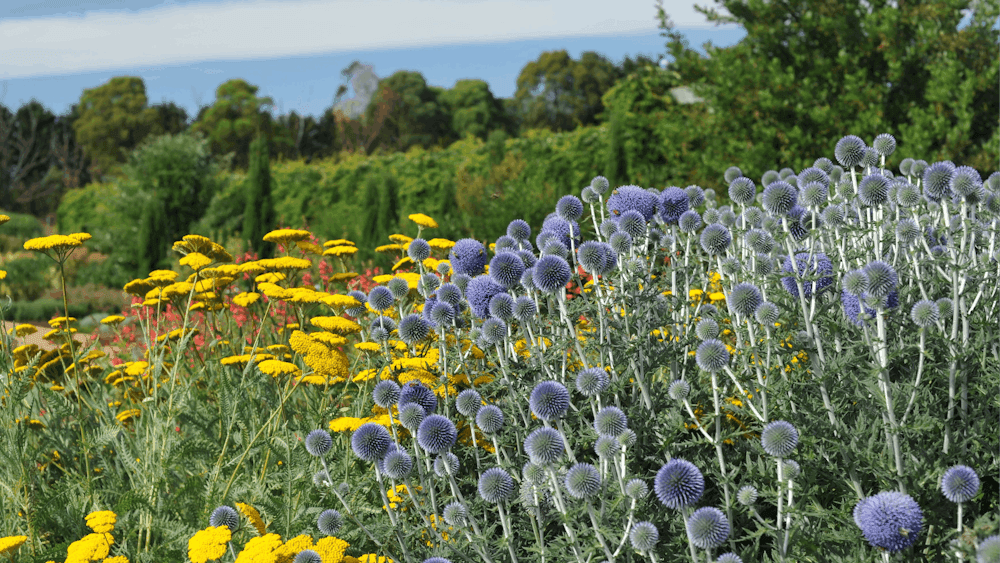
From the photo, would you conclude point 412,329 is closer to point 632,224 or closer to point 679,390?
point 632,224

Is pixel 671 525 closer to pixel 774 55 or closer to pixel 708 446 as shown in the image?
pixel 708 446

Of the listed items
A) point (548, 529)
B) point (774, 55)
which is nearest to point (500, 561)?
point (548, 529)

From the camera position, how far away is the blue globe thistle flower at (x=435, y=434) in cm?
252

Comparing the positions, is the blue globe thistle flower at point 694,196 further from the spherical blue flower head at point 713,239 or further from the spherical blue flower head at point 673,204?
the spherical blue flower head at point 713,239

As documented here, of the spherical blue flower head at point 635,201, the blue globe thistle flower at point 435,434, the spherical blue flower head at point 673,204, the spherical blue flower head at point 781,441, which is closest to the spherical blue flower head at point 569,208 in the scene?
the spherical blue flower head at point 635,201

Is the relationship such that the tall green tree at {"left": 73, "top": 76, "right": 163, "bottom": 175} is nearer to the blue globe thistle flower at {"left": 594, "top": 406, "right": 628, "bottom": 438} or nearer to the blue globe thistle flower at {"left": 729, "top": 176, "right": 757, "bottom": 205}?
the blue globe thistle flower at {"left": 729, "top": 176, "right": 757, "bottom": 205}

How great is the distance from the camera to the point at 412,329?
3.30 metres

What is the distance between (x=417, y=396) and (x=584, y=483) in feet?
2.69

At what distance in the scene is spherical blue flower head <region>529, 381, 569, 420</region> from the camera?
7.86 feet

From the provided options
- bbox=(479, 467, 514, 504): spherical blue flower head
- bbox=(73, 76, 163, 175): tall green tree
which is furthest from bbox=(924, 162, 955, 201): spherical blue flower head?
bbox=(73, 76, 163, 175): tall green tree

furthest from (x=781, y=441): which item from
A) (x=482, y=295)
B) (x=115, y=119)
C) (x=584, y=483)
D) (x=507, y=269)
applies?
(x=115, y=119)

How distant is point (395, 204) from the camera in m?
13.2

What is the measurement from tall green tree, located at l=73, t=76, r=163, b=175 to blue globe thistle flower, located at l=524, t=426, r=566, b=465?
146 ft

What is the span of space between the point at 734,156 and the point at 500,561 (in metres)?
7.63
